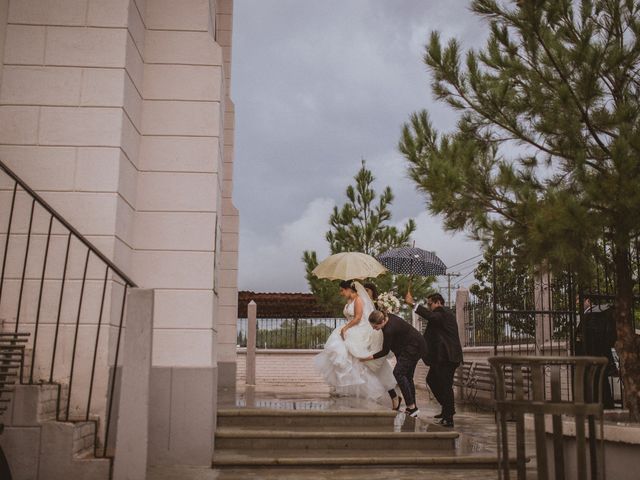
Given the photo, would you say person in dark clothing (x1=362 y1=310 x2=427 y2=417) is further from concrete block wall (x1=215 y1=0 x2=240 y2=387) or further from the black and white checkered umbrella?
concrete block wall (x1=215 y1=0 x2=240 y2=387)

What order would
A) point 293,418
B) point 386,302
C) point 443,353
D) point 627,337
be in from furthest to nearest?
point 386,302, point 443,353, point 293,418, point 627,337

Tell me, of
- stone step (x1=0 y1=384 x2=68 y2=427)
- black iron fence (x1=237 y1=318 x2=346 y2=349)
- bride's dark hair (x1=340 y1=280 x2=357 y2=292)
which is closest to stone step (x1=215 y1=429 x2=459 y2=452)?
stone step (x1=0 y1=384 x2=68 y2=427)

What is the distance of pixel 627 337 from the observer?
19.0ft

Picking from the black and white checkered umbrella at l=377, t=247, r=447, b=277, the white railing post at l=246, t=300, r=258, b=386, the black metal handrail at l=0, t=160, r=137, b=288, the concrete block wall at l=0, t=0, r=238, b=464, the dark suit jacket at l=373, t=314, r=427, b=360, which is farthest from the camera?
the white railing post at l=246, t=300, r=258, b=386

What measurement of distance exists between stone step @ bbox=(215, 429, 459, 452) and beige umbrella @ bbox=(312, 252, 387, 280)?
15.3 feet

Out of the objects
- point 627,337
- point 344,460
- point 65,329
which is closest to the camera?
point 65,329

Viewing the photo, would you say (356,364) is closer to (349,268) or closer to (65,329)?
(349,268)

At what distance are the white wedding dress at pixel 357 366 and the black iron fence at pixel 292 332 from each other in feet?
32.1

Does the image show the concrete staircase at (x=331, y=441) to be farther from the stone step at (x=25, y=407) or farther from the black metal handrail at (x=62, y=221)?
the black metal handrail at (x=62, y=221)

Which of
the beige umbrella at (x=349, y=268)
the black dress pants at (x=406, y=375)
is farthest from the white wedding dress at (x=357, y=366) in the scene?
the beige umbrella at (x=349, y=268)

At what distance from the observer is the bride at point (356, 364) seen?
32.8 ft

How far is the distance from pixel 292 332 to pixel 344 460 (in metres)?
14.1

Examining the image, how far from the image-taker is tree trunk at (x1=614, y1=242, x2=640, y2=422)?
5.66 m

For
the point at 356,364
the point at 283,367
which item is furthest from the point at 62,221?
the point at 283,367
